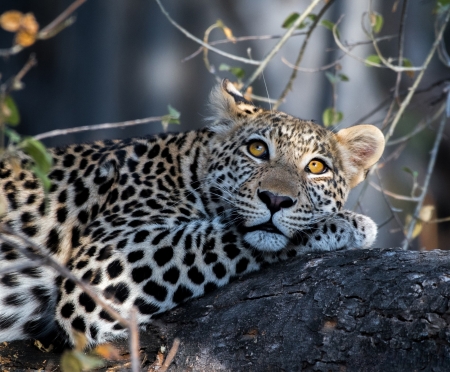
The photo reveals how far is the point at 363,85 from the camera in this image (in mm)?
13078

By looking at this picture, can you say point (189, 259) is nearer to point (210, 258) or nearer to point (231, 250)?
point (210, 258)

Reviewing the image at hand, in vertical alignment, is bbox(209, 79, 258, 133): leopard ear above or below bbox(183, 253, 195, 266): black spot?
above

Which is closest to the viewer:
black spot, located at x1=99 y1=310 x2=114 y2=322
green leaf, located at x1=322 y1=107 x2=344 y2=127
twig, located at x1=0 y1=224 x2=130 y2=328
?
twig, located at x1=0 y1=224 x2=130 y2=328

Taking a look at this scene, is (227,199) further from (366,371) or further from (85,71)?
(85,71)

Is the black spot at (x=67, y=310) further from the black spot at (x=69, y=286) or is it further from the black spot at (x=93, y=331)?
the black spot at (x=93, y=331)

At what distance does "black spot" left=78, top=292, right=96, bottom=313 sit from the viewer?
4754mm

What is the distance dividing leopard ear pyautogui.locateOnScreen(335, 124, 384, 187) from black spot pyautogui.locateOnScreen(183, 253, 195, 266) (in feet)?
5.96

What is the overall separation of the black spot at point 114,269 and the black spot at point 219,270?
0.68 meters

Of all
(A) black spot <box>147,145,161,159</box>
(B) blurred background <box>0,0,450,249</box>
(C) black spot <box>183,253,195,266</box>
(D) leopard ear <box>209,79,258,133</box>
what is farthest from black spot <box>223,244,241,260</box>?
(B) blurred background <box>0,0,450,249</box>

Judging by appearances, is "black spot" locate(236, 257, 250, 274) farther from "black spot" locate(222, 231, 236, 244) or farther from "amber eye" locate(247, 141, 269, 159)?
"amber eye" locate(247, 141, 269, 159)

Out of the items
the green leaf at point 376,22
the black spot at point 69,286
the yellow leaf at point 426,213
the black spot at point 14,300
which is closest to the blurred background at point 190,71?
the yellow leaf at point 426,213

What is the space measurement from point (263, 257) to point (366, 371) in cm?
141

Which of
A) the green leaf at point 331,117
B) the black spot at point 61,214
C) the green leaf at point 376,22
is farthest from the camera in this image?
the green leaf at point 331,117

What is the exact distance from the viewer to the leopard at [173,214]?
481cm
